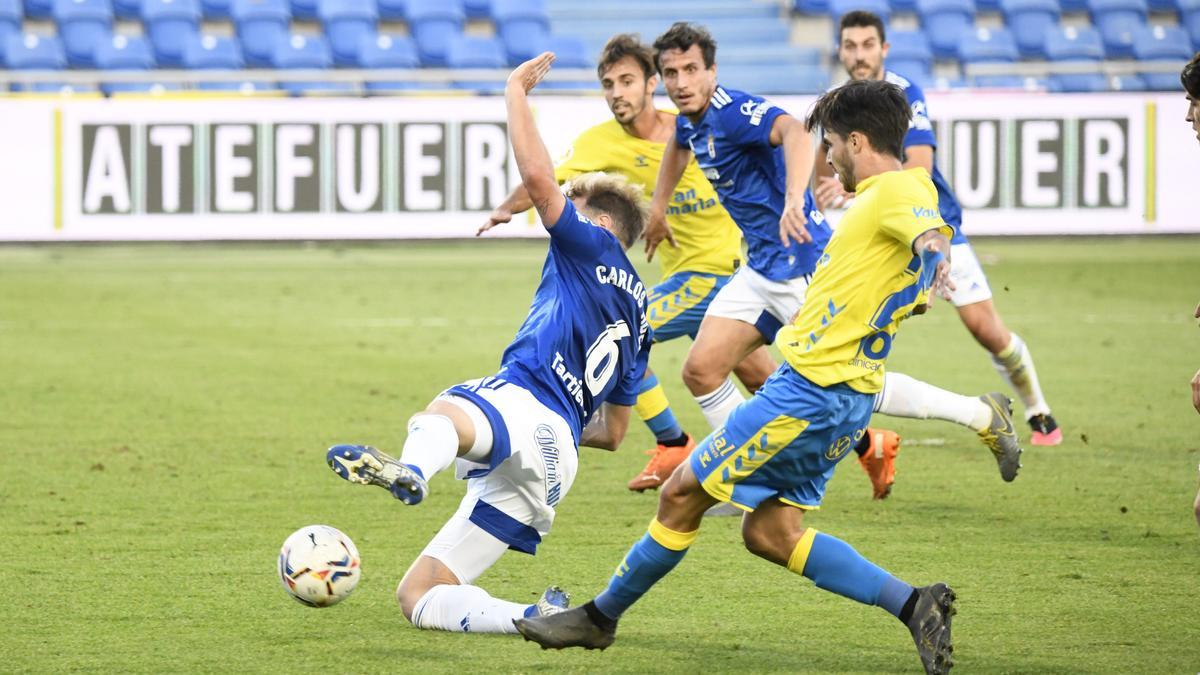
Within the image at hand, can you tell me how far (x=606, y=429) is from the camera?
561cm

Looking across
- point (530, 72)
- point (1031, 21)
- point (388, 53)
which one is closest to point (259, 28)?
point (388, 53)

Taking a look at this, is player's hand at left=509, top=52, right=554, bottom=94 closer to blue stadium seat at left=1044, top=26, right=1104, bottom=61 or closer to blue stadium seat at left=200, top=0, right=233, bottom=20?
blue stadium seat at left=200, top=0, right=233, bottom=20

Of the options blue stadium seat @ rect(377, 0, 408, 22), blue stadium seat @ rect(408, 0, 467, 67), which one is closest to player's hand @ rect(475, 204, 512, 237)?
blue stadium seat @ rect(408, 0, 467, 67)

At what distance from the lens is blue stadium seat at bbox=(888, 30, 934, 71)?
2011cm

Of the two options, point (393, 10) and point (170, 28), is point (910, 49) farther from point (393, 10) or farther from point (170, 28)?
point (170, 28)

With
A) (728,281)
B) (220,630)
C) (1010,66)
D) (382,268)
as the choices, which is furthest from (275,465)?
(1010,66)

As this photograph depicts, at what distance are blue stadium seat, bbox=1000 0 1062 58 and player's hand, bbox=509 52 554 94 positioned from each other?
57.4 ft

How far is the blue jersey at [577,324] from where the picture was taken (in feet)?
15.1

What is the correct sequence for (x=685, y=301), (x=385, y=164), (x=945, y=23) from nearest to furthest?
(x=685, y=301) → (x=385, y=164) → (x=945, y=23)

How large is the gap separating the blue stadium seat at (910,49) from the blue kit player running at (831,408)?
1584cm

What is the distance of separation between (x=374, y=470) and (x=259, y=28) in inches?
659

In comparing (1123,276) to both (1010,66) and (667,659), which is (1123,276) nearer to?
(1010,66)

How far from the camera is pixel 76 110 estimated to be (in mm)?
15859

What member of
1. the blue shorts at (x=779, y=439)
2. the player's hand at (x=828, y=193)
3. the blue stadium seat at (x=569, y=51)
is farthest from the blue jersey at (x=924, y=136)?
the blue stadium seat at (x=569, y=51)
